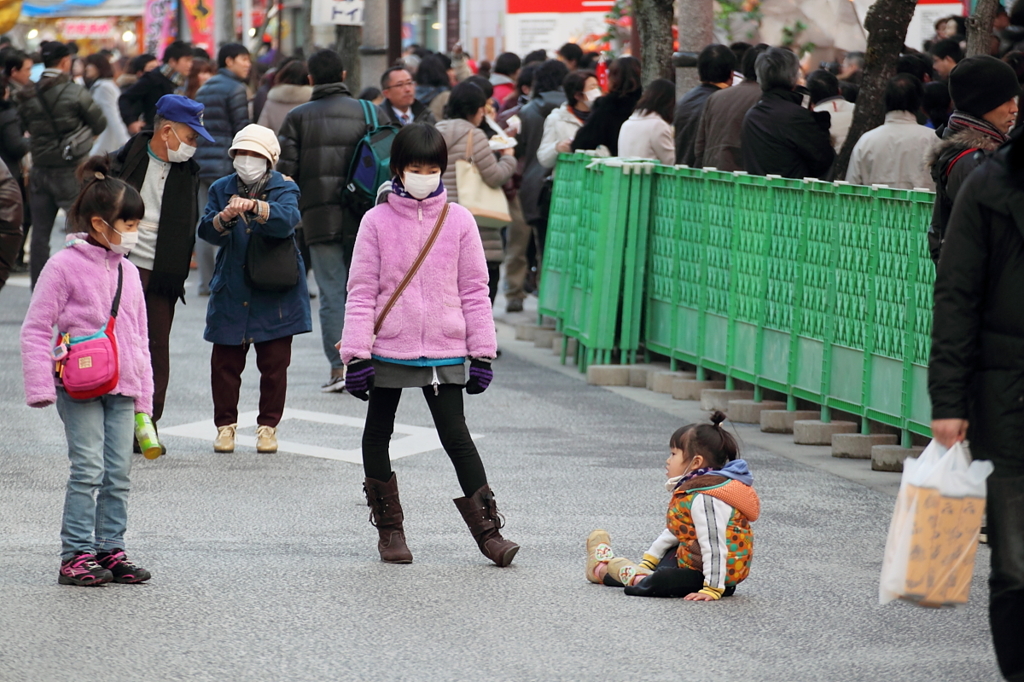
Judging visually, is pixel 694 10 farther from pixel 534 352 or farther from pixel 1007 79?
pixel 1007 79

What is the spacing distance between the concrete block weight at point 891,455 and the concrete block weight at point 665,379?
8.07ft

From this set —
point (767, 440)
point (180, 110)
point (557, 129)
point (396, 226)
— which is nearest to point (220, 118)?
point (557, 129)

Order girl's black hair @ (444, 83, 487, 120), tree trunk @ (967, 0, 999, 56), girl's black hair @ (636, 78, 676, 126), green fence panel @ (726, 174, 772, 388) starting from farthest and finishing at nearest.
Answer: girl's black hair @ (636, 78, 676, 126), girl's black hair @ (444, 83, 487, 120), tree trunk @ (967, 0, 999, 56), green fence panel @ (726, 174, 772, 388)

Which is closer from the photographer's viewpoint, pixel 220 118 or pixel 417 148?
pixel 417 148

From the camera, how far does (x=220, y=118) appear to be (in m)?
14.4

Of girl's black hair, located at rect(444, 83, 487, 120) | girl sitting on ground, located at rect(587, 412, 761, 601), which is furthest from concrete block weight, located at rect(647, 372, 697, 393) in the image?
girl sitting on ground, located at rect(587, 412, 761, 601)

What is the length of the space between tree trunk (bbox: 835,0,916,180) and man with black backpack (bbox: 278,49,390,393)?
2902 millimetres

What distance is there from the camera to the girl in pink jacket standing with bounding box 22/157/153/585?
580 centimetres

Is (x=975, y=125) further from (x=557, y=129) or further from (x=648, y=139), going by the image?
(x=557, y=129)

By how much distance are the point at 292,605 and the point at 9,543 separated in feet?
4.90

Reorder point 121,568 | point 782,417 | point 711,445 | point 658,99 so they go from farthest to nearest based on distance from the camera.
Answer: point 658,99 < point 782,417 < point 121,568 < point 711,445

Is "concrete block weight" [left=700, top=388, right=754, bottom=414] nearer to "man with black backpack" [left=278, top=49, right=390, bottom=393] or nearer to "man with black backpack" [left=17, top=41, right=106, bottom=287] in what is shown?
"man with black backpack" [left=278, top=49, right=390, bottom=393]

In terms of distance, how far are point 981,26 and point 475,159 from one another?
11.4ft

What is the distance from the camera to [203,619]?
5457mm
